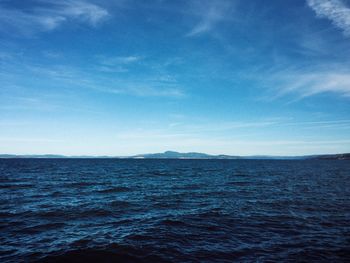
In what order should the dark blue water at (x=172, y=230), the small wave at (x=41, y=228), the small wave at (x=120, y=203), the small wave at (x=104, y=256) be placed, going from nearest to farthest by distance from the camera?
the small wave at (x=104, y=256) < the dark blue water at (x=172, y=230) < the small wave at (x=41, y=228) < the small wave at (x=120, y=203)

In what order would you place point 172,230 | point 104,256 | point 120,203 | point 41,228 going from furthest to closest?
point 120,203 < point 41,228 < point 172,230 < point 104,256

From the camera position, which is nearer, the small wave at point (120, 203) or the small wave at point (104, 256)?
the small wave at point (104, 256)

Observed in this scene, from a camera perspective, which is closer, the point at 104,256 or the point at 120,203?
the point at 104,256

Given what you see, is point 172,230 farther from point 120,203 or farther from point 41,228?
point 120,203

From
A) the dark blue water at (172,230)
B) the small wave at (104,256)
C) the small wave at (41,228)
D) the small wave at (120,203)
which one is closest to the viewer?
the small wave at (104,256)

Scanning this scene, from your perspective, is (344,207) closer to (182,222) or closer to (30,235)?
(182,222)

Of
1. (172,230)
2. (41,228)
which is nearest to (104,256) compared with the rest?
(172,230)

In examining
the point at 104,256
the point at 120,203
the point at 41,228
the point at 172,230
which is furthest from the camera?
the point at 120,203

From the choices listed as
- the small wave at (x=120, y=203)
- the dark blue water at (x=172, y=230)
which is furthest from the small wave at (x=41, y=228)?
the small wave at (x=120, y=203)

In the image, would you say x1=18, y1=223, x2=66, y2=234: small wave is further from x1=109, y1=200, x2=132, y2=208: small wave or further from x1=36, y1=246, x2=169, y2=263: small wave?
x1=109, y1=200, x2=132, y2=208: small wave

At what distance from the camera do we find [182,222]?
18453 mm

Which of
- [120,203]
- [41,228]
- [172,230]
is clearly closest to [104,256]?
[172,230]

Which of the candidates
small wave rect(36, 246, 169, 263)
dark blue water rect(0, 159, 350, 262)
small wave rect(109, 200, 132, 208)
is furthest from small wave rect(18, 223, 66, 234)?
small wave rect(109, 200, 132, 208)

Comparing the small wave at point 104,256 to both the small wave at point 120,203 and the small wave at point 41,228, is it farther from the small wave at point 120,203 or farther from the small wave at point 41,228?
the small wave at point 120,203
